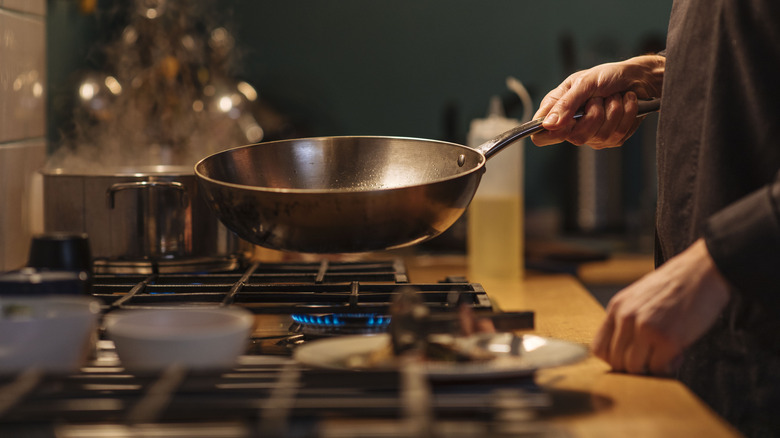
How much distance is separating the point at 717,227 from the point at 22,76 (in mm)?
1114

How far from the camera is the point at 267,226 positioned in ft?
2.72

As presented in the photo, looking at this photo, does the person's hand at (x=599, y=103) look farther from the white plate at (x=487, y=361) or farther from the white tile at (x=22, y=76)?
the white tile at (x=22, y=76)

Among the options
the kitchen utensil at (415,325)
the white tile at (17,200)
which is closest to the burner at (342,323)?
the kitchen utensil at (415,325)

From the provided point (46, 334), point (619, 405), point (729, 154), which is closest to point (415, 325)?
point (619, 405)

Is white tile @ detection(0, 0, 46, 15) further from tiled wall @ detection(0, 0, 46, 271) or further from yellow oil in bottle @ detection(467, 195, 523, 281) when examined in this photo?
yellow oil in bottle @ detection(467, 195, 523, 281)

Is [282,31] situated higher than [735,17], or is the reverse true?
[282,31]

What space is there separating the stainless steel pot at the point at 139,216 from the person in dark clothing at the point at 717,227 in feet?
1.56

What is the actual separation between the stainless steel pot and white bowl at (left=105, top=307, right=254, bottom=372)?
474 millimetres

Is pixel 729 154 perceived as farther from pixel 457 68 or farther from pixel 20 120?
pixel 457 68

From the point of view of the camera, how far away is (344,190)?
80cm

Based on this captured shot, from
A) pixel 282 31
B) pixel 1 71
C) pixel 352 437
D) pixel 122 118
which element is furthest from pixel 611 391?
pixel 282 31

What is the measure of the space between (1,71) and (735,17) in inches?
39.7

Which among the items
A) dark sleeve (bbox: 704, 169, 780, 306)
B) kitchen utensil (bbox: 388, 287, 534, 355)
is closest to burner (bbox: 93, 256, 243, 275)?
kitchen utensil (bbox: 388, 287, 534, 355)

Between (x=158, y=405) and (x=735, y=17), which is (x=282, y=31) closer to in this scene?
(x=735, y=17)
